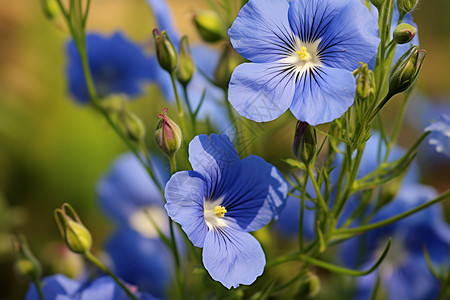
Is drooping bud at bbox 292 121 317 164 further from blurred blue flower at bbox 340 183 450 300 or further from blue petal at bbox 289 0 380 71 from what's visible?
blurred blue flower at bbox 340 183 450 300

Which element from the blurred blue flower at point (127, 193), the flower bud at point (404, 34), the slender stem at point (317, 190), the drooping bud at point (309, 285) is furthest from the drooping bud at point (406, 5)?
the blurred blue flower at point (127, 193)

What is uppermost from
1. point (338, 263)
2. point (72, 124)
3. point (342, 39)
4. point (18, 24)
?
point (342, 39)

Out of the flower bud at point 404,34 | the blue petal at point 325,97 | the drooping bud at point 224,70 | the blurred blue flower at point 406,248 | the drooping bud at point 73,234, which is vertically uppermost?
the flower bud at point 404,34

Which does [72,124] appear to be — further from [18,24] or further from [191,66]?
[191,66]

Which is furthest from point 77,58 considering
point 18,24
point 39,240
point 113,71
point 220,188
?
point 18,24

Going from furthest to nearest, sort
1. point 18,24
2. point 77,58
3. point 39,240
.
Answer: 1. point 18,24
2. point 39,240
3. point 77,58

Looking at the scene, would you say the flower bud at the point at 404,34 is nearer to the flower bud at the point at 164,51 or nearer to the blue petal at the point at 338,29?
the blue petal at the point at 338,29
